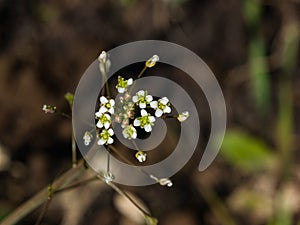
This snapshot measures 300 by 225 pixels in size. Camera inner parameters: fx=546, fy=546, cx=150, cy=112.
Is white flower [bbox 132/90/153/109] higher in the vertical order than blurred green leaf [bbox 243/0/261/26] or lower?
lower

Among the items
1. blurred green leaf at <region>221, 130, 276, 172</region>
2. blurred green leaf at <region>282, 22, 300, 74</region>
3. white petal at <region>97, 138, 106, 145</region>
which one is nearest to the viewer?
white petal at <region>97, 138, 106, 145</region>

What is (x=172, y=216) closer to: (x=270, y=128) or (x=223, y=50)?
(x=270, y=128)

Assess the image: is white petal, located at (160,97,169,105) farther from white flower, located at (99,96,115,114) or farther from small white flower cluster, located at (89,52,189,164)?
white flower, located at (99,96,115,114)

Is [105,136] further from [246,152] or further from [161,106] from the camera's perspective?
Result: [246,152]

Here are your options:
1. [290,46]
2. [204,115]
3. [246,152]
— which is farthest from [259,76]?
[246,152]

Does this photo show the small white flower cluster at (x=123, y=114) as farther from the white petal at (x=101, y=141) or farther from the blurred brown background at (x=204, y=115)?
the blurred brown background at (x=204, y=115)

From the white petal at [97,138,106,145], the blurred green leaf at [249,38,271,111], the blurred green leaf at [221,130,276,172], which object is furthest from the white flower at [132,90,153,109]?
the blurred green leaf at [249,38,271,111]

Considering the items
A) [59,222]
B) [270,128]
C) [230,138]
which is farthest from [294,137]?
[59,222]
